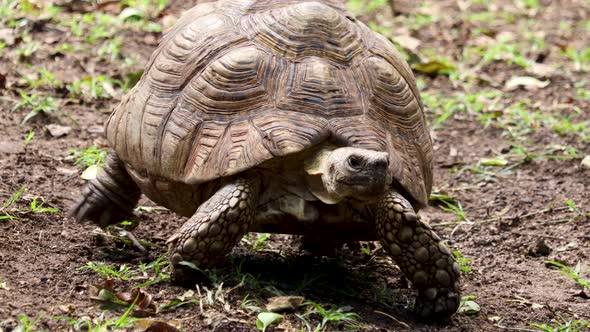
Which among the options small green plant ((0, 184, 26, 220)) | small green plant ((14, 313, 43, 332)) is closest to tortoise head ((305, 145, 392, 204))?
small green plant ((14, 313, 43, 332))

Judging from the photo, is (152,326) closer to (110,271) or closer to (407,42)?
(110,271)

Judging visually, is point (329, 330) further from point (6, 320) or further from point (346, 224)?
point (6, 320)

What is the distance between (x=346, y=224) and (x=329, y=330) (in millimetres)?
530

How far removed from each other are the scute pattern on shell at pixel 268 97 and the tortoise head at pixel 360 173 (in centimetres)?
20

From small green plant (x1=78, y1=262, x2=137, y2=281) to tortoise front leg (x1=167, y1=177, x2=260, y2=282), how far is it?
26cm

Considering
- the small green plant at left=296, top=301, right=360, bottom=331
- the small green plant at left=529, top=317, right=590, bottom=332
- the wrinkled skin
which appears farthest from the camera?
the small green plant at left=529, top=317, right=590, bottom=332

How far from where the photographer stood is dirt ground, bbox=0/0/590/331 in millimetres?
3926

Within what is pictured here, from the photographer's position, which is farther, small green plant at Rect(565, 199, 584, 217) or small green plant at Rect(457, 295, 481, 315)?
small green plant at Rect(565, 199, 584, 217)

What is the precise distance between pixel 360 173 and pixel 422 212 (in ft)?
7.64

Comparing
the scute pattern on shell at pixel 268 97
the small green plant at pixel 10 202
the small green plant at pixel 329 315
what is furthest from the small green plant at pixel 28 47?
the small green plant at pixel 329 315

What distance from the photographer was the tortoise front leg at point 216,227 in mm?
3828

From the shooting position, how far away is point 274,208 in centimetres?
394

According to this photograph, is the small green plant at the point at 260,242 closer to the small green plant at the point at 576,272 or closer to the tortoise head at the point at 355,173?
the tortoise head at the point at 355,173

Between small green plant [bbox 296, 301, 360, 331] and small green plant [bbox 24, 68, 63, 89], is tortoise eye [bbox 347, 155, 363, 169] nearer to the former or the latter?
small green plant [bbox 296, 301, 360, 331]
